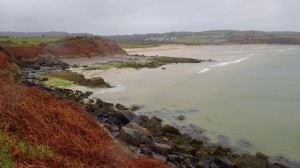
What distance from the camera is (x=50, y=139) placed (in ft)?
27.6

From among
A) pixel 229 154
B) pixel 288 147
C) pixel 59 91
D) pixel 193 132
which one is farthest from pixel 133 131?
pixel 59 91

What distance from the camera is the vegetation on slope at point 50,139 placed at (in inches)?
285

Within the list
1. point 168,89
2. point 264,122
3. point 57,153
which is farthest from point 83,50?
point 57,153

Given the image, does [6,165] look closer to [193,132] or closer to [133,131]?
[133,131]

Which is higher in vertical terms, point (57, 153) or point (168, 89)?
point (57, 153)

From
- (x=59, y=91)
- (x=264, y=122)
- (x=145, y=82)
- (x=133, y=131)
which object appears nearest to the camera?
(x=133, y=131)

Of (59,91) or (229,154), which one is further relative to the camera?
(59,91)

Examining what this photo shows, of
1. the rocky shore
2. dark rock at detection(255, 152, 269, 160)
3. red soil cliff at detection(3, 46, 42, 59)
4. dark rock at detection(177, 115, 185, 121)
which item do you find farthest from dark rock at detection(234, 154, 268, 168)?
red soil cliff at detection(3, 46, 42, 59)

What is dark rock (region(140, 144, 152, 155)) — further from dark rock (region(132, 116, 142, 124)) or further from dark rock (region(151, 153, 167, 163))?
dark rock (region(132, 116, 142, 124))

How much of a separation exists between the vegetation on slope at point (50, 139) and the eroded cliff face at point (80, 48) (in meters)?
49.5

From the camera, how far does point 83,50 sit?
2665 inches

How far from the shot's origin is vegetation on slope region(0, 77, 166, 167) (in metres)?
7.25

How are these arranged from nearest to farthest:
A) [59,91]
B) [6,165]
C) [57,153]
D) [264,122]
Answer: [6,165], [57,153], [264,122], [59,91]

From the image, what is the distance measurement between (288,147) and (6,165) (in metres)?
12.6
